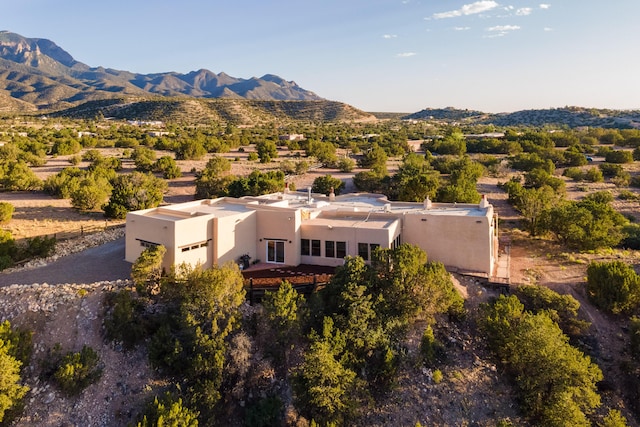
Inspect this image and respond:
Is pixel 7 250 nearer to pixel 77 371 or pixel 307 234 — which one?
pixel 77 371

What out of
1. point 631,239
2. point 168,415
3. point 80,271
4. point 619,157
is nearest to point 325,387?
point 168,415

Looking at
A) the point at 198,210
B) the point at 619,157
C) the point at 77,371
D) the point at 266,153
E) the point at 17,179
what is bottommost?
the point at 77,371

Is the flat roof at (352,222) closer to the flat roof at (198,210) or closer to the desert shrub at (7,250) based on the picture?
the flat roof at (198,210)

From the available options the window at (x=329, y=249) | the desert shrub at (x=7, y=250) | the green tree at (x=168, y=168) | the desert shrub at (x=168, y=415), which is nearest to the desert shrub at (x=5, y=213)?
the desert shrub at (x=7, y=250)

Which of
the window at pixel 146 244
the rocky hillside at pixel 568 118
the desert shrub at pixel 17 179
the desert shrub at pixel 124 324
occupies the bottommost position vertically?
the desert shrub at pixel 124 324

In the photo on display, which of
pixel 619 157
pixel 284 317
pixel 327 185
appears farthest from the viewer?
pixel 619 157

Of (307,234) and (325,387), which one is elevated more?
(307,234)

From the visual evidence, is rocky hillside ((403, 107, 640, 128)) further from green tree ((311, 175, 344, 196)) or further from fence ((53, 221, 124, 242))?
fence ((53, 221, 124, 242))
